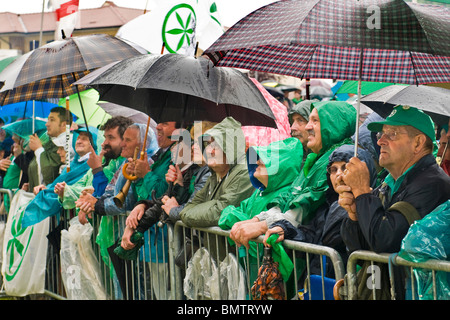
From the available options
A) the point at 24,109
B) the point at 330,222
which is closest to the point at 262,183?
the point at 330,222

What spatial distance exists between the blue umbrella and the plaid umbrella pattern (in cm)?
669

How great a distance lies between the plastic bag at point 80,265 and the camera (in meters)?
7.71

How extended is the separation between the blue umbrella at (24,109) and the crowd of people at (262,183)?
3365 millimetres

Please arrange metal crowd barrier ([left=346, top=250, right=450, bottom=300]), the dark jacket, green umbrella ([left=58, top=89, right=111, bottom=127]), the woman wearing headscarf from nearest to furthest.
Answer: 1. metal crowd barrier ([left=346, top=250, right=450, bottom=300])
2. the dark jacket
3. the woman wearing headscarf
4. green umbrella ([left=58, top=89, right=111, bottom=127])

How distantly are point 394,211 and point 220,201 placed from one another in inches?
75.0

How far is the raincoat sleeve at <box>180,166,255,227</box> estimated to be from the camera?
19.2ft

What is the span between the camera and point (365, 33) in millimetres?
4344

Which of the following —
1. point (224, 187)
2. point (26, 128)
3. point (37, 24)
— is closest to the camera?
point (224, 187)

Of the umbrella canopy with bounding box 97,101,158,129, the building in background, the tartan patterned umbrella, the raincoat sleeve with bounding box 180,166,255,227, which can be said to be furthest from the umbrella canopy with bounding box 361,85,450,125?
the building in background

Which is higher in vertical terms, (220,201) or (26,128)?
(220,201)

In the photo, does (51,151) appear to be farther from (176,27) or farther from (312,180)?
(312,180)

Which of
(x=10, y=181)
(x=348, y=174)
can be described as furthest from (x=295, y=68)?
(x=10, y=181)

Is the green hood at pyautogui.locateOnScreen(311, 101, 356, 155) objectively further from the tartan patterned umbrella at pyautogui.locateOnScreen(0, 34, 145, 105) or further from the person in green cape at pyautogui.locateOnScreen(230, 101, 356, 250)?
the tartan patterned umbrella at pyautogui.locateOnScreen(0, 34, 145, 105)

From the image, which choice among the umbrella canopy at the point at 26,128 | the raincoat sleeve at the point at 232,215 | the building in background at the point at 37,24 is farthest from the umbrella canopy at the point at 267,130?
the building in background at the point at 37,24
